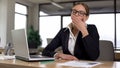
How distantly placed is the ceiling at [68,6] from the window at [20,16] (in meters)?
0.59

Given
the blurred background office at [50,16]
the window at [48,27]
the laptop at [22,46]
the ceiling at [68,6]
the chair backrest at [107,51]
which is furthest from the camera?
the window at [48,27]

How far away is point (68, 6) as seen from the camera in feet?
30.4

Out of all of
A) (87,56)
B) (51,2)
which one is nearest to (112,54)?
(87,56)

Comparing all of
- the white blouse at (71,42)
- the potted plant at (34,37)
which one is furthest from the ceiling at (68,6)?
the white blouse at (71,42)

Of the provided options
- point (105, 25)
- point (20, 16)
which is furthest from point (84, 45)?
point (20, 16)

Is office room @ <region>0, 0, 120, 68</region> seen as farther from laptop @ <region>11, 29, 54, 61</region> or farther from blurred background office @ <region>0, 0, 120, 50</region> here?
laptop @ <region>11, 29, 54, 61</region>

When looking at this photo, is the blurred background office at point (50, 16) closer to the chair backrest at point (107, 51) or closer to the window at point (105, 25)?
the window at point (105, 25)

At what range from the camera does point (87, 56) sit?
1.89 metres

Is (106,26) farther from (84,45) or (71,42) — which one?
(84,45)

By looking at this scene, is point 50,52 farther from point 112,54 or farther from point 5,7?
point 5,7

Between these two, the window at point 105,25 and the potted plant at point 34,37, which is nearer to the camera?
the window at point 105,25

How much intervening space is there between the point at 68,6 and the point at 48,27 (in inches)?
52.6

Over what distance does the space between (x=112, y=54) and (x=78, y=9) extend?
724 millimetres

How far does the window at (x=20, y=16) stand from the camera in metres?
8.39
